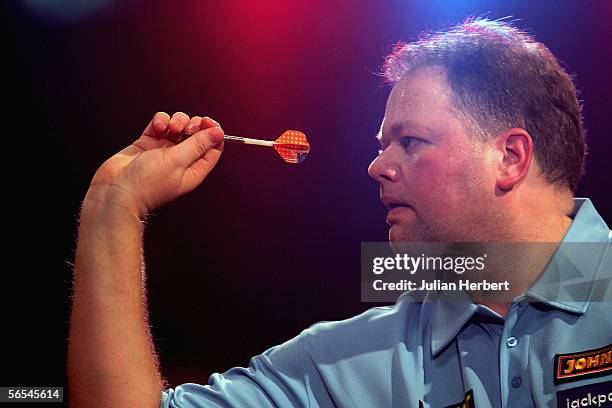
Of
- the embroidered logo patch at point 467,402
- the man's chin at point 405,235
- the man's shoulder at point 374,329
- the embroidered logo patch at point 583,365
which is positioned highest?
the man's chin at point 405,235

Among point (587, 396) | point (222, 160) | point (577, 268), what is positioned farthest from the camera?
point (222, 160)

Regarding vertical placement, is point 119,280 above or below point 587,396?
above

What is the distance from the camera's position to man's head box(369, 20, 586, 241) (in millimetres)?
1541

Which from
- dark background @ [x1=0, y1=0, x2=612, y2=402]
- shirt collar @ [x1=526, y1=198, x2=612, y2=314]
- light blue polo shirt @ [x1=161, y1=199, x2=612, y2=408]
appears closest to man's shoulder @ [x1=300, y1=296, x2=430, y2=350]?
light blue polo shirt @ [x1=161, y1=199, x2=612, y2=408]

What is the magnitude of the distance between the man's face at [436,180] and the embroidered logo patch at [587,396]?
0.38 metres

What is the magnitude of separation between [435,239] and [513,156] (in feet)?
0.81

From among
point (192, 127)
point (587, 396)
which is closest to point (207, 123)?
point (192, 127)

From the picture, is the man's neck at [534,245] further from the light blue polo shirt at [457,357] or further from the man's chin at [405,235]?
the man's chin at [405,235]

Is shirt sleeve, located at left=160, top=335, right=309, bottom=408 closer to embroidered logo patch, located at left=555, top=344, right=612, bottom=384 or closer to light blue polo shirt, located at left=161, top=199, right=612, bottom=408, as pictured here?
light blue polo shirt, located at left=161, top=199, right=612, bottom=408

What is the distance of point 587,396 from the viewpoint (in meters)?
1.28

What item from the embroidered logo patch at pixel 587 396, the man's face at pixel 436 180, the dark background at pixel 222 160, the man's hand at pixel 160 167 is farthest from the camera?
the dark background at pixel 222 160

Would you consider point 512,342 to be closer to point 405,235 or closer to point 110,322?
point 405,235

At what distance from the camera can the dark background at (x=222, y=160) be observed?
89.5 inches

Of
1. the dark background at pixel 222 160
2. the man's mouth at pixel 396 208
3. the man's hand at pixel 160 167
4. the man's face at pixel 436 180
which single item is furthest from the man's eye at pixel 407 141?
the dark background at pixel 222 160
